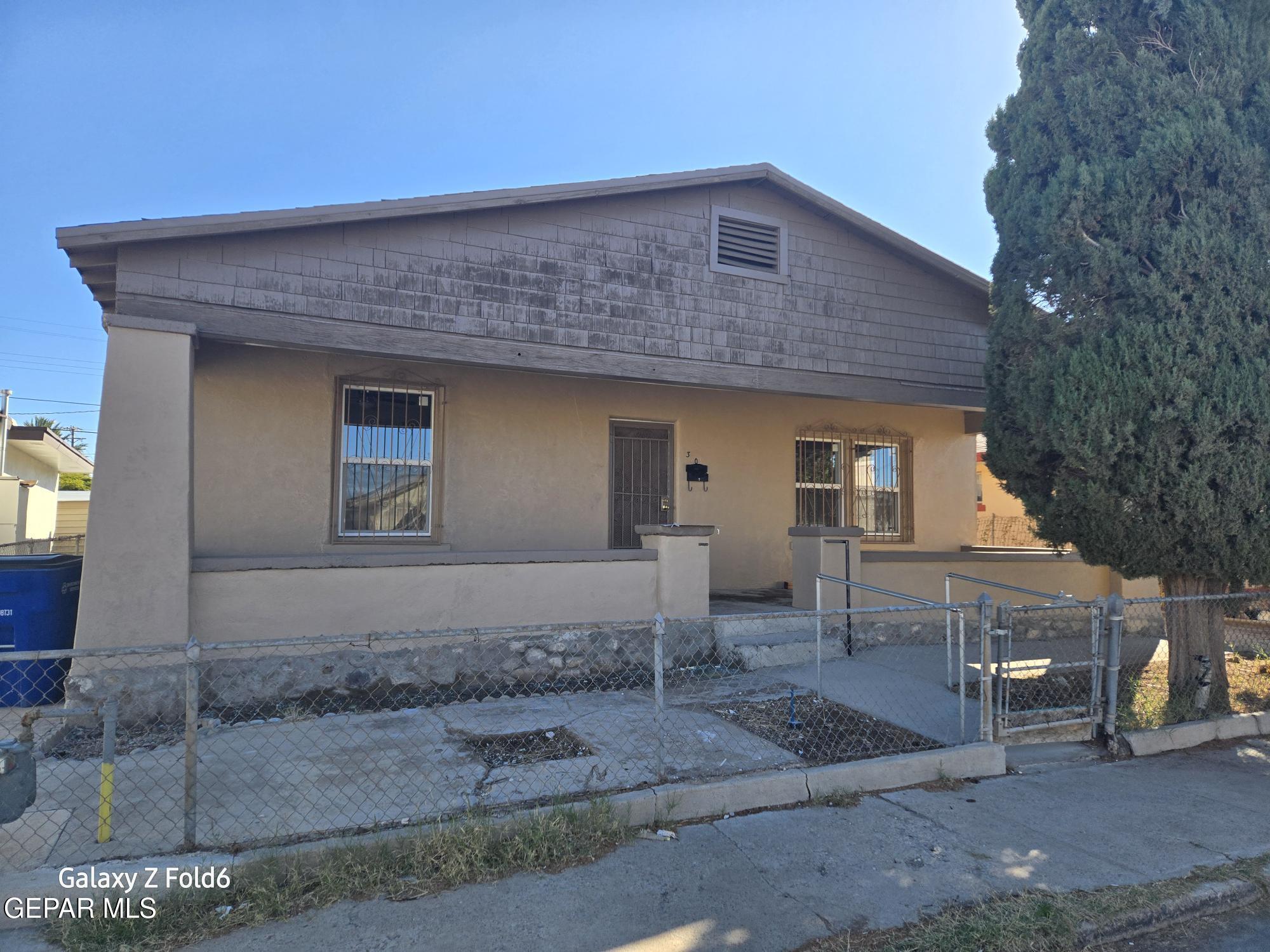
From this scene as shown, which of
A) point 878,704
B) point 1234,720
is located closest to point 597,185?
point 878,704

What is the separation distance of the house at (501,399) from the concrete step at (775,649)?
1.94 feet

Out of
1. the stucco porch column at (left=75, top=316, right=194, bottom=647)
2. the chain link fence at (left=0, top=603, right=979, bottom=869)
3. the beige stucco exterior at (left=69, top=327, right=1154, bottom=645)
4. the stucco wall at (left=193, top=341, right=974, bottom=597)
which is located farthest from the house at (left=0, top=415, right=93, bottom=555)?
the chain link fence at (left=0, top=603, right=979, bottom=869)

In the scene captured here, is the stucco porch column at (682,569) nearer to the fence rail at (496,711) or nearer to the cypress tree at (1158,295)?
the fence rail at (496,711)

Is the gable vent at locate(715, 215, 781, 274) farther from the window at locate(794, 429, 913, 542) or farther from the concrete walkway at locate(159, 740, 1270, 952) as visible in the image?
the concrete walkway at locate(159, 740, 1270, 952)

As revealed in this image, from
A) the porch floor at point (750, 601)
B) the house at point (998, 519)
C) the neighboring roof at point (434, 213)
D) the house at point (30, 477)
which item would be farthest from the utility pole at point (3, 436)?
the house at point (998, 519)

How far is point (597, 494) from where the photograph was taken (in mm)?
10148

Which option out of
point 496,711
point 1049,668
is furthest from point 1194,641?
point 496,711

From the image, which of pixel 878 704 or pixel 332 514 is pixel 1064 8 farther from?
pixel 332 514

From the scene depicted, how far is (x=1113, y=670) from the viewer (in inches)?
242

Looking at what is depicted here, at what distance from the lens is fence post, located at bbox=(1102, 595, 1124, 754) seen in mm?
6105

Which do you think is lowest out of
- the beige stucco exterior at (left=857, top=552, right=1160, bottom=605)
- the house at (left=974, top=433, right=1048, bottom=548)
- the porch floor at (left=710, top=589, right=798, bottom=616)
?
the porch floor at (left=710, top=589, right=798, bottom=616)

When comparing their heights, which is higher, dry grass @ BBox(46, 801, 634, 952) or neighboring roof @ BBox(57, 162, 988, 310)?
neighboring roof @ BBox(57, 162, 988, 310)

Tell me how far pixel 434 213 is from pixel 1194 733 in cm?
813

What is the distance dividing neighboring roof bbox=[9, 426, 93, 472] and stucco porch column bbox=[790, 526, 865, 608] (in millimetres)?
16189
